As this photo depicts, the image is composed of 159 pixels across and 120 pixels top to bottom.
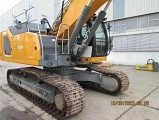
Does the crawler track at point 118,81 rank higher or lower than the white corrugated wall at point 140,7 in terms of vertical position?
lower

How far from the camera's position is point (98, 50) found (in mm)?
5371

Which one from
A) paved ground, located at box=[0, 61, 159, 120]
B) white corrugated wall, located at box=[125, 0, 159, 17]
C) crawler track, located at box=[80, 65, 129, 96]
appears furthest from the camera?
white corrugated wall, located at box=[125, 0, 159, 17]

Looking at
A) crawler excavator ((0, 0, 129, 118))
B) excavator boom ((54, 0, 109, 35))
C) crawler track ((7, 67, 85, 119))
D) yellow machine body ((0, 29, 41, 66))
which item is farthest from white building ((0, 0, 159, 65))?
crawler track ((7, 67, 85, 119))

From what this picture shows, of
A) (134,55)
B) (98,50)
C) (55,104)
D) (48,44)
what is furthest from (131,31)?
(55,104)

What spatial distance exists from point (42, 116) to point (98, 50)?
2.48 meters

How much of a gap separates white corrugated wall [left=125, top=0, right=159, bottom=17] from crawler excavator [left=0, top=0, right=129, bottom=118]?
8.11 m

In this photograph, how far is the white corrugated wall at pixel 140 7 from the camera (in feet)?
39.9

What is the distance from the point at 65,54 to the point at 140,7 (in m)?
10.4

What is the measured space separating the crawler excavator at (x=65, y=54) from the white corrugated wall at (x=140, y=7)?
8112 mm

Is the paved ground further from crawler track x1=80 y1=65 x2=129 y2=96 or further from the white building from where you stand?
the white building

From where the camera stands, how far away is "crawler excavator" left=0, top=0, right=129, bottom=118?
405 centimetres

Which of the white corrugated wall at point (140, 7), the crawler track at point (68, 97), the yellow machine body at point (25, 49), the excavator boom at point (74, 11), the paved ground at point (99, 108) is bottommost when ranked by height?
the paved ground at point (99, 108)

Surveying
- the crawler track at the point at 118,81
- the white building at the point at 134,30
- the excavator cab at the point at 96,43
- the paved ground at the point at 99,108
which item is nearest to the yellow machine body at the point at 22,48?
the paved ground at the point at 99,108

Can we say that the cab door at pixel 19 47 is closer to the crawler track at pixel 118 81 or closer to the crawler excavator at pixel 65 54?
the crawler excavator at pixel 65 54
